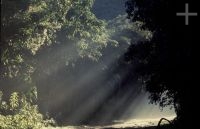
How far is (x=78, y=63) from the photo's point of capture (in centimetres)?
4959

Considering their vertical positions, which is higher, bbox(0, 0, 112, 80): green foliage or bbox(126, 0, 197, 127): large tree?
bbox(0, 0, 112, 80): green foliage

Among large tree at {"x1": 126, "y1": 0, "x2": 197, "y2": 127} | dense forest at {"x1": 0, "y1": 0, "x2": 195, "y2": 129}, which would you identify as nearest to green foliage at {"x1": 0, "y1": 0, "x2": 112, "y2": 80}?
dense forest at {"x1": 0, "y1": 0, "x2": 195, "y2": 129}

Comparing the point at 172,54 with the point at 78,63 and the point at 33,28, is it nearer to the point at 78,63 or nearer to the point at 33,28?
the point at 33,28

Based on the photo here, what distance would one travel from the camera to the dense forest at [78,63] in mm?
23000

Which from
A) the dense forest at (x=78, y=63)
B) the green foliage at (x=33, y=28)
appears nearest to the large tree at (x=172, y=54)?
the dense forest at (x=78, y=63)

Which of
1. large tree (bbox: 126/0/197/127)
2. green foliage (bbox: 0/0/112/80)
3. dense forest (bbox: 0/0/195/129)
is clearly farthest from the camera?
green foliage (bbox: 0/0/112/80)

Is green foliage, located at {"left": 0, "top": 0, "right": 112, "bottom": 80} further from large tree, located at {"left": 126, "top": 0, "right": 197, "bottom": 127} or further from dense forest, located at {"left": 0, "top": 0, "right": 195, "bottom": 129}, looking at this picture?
large tree, located at {"left": 126, "top": 0, "right": 197, "bottom": 127}

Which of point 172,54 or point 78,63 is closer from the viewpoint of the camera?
point 172,54

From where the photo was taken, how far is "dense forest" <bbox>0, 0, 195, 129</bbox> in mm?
23000

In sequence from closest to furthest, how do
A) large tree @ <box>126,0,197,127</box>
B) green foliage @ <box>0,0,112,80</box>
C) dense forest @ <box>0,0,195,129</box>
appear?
large tree @ <box>126,0,197,127</box> → dense forest @ <box>0,0,195,129</box> → green foliage @ <box>0,0,112,80</box>

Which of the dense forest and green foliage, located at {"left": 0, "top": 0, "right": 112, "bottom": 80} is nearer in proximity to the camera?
the dense forest

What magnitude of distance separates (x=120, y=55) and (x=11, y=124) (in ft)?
117

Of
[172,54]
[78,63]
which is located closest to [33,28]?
[172,54]

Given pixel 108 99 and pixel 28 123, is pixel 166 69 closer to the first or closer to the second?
Result: pixel 28 123
